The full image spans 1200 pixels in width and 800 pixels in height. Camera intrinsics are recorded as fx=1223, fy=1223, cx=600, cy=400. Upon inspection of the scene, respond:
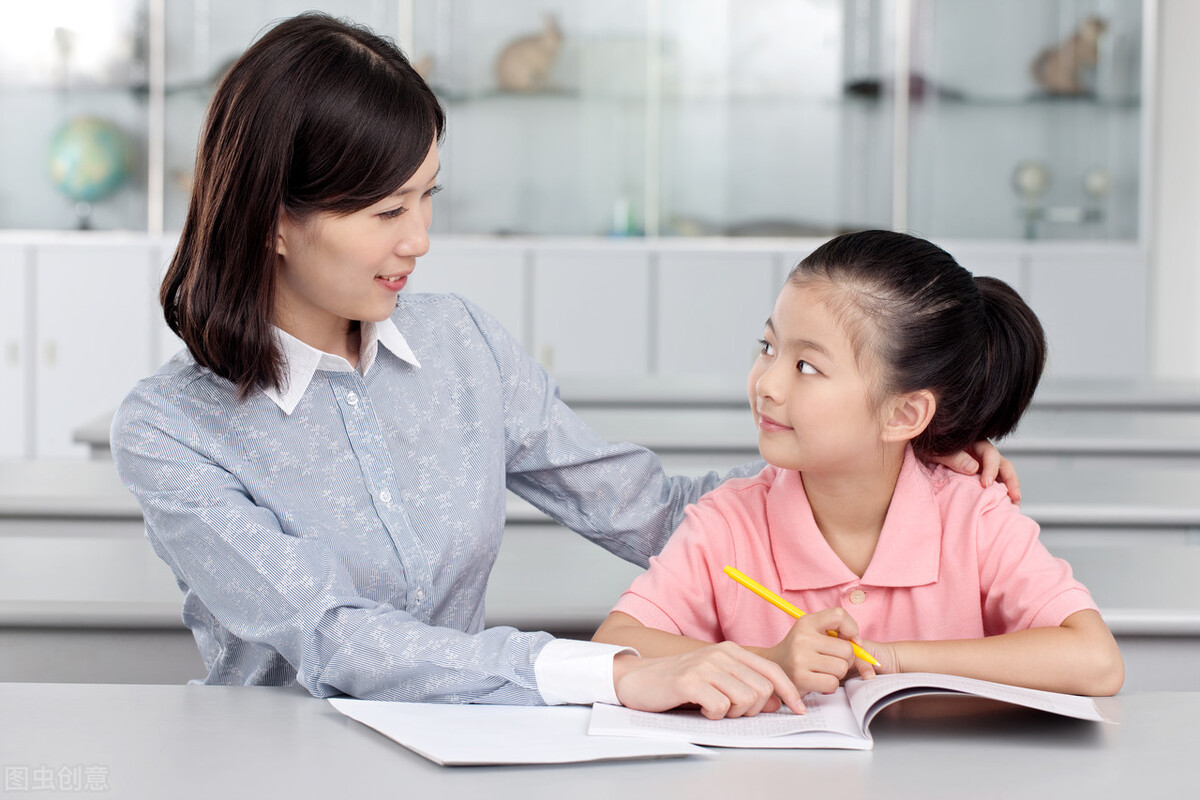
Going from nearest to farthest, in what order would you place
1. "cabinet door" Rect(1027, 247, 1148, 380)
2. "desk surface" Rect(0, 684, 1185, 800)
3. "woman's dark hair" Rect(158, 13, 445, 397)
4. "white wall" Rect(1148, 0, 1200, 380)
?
1. "desk surface" Rect(0, 684, 1185, 800)
2. "woman's dark hair" Rect(158, 13, 445, 397)
3. "white wall" Rect(1148, 0, 1200, 380)
4. "cabinet door" Rect(1027, 247, 1148, 380)

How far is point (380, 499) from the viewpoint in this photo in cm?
116

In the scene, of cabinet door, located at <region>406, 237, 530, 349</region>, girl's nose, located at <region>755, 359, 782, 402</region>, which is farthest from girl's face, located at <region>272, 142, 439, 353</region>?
cabinet door, located at <region>406, 237, 530, 349</region>

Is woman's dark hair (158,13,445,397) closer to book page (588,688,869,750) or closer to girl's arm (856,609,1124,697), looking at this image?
book page (588,688,869,750)

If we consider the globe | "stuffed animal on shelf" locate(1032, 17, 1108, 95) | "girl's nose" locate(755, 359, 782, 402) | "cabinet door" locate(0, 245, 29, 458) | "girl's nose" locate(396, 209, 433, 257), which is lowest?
"cabinet door" locate(0, 245, 29, 458)

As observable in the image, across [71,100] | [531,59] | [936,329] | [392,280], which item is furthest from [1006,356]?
[71,100]

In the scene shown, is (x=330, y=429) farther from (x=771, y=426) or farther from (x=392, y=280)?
(x=771, y=426)

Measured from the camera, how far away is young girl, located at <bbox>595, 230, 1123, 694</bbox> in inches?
42.0

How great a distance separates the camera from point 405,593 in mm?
1163

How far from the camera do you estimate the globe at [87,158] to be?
16.3 feet

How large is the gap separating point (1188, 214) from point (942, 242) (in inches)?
35.3

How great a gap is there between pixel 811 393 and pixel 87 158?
4602mm

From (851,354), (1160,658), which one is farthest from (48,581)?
(1160,658)

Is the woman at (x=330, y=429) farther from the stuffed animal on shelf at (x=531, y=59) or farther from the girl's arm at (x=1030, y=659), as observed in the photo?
the stuffed animal on shelf at (x=531, y=59)

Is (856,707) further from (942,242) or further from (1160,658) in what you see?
(942,242)
